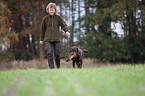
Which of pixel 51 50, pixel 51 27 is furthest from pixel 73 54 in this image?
pixel 51 27

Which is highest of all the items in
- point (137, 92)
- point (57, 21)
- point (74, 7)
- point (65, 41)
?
point (74, 7)

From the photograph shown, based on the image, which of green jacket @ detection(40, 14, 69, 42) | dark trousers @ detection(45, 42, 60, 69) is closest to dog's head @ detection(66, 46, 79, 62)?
dark trousers @ detection(45, 42, 60, 69)

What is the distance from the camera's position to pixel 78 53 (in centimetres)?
738

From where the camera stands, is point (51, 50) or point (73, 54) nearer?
point (51, 50)

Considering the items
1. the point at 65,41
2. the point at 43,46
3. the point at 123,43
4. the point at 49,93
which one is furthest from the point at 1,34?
the point at 49,93

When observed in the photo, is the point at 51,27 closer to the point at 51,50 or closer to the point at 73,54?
the point at 51,50

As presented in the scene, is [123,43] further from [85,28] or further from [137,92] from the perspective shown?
[137,92]

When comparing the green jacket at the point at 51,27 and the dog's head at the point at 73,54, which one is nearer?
the green jacket at the point at 51,27

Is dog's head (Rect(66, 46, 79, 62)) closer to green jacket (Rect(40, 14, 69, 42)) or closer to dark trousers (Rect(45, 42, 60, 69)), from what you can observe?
dark trousers (Rect(45, 42, 60, 69))

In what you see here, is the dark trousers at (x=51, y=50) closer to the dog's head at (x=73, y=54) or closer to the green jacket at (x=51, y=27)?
the green jacket at (x=51, y=27)

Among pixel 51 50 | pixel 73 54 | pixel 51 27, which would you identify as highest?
pixel 51 27

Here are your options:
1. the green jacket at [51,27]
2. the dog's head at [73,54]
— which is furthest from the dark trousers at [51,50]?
the dog's head at [73,54]

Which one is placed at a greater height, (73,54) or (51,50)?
(51,50)

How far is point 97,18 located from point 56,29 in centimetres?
534
